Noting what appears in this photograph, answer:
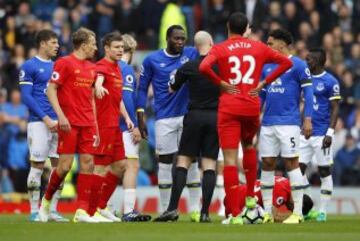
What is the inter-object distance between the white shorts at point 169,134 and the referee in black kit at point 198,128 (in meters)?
1.09

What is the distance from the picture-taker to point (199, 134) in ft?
66.0

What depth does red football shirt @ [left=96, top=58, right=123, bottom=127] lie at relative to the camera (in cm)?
1983

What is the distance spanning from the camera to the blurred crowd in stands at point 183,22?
32.1 metres

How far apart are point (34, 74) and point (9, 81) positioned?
10.5 metres

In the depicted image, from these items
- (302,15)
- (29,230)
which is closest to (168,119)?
(29,230)

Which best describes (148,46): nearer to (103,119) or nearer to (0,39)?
(0,39)

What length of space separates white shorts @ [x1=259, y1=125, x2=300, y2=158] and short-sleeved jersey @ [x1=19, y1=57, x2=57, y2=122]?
3378mm

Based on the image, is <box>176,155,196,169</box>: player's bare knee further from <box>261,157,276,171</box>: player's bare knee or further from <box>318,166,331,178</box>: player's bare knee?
<box>318,166,331,178</box>: player's bare knee

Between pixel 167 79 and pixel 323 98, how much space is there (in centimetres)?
303

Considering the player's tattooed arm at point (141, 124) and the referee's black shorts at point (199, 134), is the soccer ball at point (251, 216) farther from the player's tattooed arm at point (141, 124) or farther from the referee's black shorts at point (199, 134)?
the player's tattooed arm at point (141, 124)

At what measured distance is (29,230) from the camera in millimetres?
17781

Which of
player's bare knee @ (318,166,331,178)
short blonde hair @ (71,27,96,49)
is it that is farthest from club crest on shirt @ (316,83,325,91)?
short blonde hair @ (71,27,96,49)

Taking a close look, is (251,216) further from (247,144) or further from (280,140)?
(280,140)

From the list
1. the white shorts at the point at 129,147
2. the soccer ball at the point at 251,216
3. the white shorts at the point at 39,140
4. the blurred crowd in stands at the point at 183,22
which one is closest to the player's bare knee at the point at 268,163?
the soccer ball at the point at 251,216
